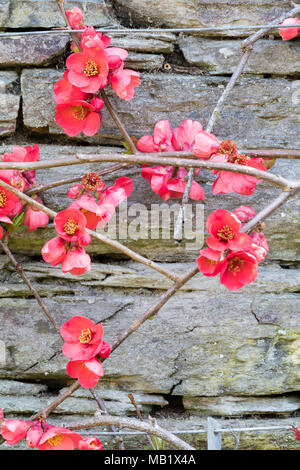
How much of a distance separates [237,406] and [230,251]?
1.98 ft

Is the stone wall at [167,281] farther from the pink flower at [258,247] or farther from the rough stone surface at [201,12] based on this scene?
the pink flower at [258,247]

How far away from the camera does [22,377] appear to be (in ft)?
4.43

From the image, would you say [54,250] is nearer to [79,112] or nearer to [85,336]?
[85,336]

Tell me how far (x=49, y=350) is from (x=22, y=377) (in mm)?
104

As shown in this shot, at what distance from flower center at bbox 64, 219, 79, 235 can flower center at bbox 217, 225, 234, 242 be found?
28cm

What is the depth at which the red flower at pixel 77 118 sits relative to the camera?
45.3 inches

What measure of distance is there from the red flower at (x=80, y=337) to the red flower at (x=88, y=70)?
48cm

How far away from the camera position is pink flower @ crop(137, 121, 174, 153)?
1179mm

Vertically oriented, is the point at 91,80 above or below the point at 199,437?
above

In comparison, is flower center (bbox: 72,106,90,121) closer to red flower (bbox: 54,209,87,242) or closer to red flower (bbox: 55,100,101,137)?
red flower (bbox: 55,100,101,137)

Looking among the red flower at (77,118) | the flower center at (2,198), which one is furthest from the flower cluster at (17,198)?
the red flower at (77,118)
